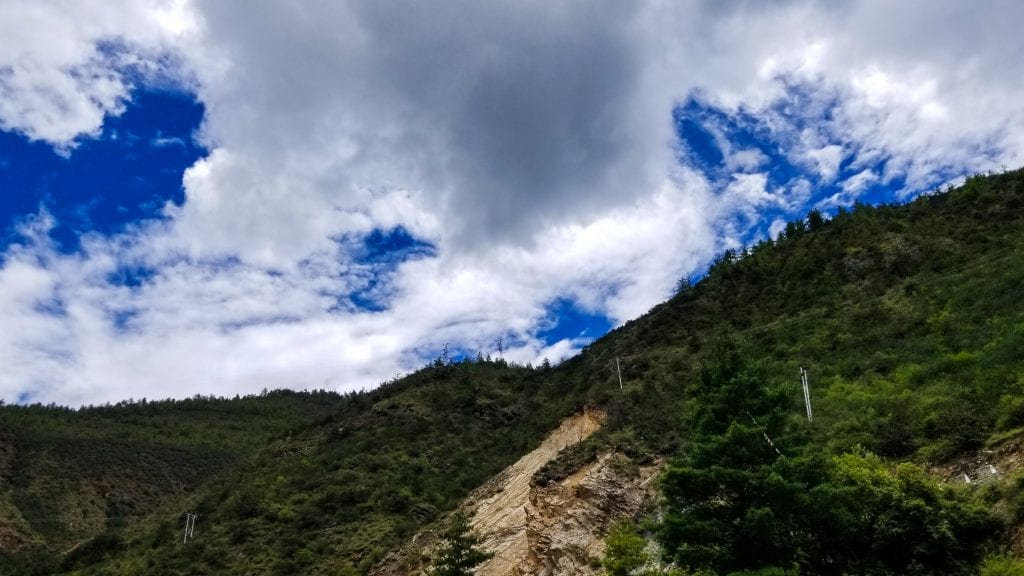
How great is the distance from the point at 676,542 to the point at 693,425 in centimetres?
335

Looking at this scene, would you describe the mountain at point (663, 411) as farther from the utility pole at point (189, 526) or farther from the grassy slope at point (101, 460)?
the utility pole at point (189, 526)

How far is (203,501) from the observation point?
158 ft

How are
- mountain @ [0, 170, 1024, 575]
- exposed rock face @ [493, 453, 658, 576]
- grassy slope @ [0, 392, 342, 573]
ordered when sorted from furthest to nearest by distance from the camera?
grassy slope @ [0, 392, 342, 573]
exposed rock face @ [493, 453, 658, 576]
mountain @ [0, 170, 1024, 575]

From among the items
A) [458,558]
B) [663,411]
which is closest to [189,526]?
[458,558]

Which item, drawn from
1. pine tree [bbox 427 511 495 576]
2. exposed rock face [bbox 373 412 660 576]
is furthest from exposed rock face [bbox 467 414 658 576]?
pine tree [bbox 427 511 495 576]

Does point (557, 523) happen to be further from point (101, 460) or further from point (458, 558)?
point (101, 460)

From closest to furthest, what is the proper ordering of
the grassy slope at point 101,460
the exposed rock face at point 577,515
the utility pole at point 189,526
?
1. the exposed rock face at point 577,515
2. the utility pole at point 189,526
3. the grassy slope at point 101,460

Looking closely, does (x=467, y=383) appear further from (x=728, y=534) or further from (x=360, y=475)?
(x=728, y=534)

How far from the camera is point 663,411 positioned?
31.4 m

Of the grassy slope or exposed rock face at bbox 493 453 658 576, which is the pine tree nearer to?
exposed rock face at bbox 493 453 658 576

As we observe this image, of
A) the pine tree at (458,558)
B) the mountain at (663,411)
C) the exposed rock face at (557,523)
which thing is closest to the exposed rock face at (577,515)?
the exposed rock face at (557,523)

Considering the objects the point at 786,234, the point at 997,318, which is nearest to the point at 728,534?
the point at 997,318

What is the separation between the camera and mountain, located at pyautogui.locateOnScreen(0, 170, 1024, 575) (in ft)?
66.6

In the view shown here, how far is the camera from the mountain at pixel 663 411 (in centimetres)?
2030
